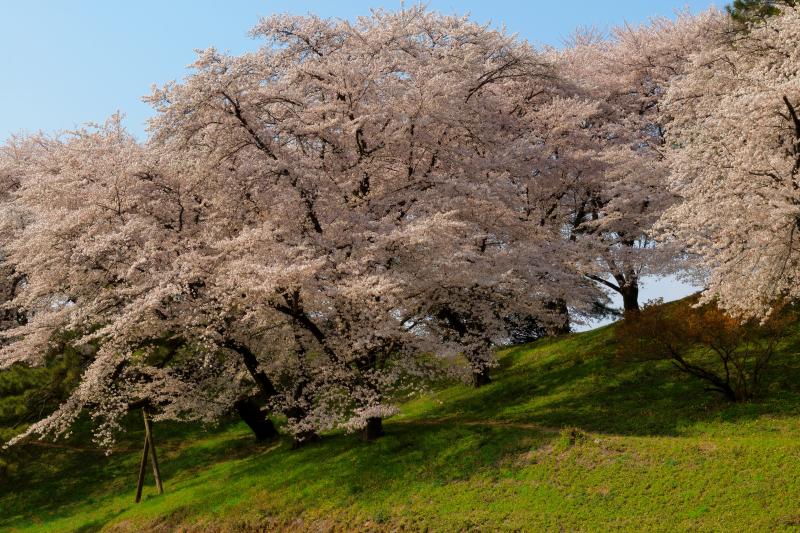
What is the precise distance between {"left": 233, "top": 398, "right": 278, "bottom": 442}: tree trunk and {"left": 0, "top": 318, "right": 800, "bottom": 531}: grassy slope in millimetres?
870

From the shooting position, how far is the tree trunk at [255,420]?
1139 inches

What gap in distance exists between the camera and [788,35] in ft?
61.3

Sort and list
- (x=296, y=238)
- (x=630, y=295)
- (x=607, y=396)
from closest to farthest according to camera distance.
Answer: (x=296, y=238)
(x=607, y=396)
(x=630, y=295)

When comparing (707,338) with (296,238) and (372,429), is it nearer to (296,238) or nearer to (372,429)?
(372,429)

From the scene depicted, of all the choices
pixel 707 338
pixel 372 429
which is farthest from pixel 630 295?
pixel 372 429

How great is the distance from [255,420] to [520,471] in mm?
15065

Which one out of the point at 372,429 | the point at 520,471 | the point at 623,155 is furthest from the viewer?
the point at 623,155

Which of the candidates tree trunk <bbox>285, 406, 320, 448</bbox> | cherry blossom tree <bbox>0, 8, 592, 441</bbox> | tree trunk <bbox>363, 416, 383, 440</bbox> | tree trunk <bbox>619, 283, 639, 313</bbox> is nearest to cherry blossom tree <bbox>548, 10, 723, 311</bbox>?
tree trunk <bbox>619, 283, 639, 313</bbox>

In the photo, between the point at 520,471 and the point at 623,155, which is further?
the point at 623,155

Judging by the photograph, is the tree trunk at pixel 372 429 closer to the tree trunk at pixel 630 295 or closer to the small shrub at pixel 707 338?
the small shrub at pixel 707 338

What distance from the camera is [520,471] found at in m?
18.0

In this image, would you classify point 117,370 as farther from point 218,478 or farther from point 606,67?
point 606,67

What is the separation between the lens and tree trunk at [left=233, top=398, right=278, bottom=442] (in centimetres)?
2894

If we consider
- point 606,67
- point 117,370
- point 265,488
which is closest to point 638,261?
point 606,67
